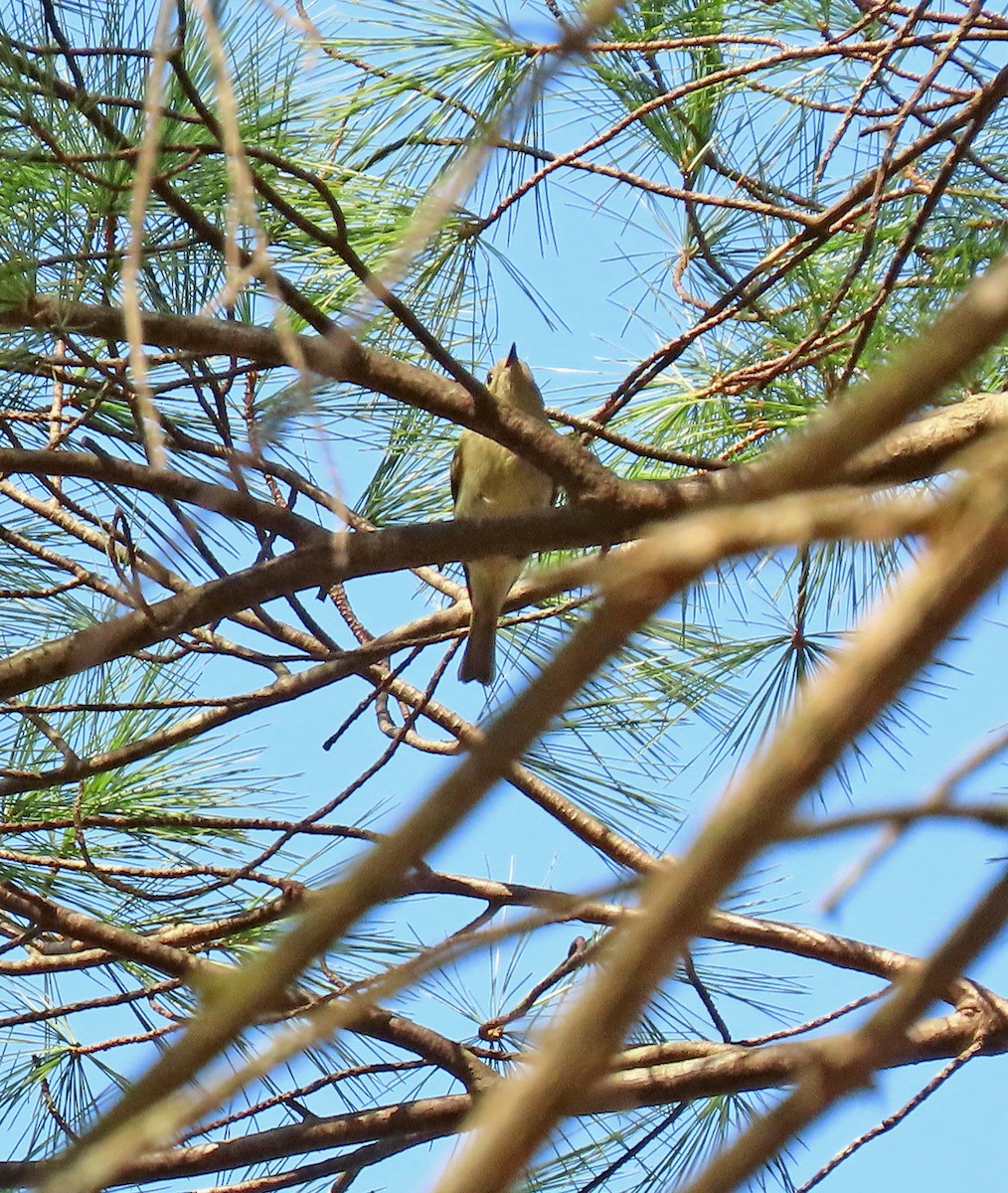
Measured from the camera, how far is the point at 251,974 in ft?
1.17

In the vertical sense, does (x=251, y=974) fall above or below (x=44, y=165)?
below

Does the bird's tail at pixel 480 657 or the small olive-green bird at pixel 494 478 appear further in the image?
the small olive-green bird at pixel 494 478

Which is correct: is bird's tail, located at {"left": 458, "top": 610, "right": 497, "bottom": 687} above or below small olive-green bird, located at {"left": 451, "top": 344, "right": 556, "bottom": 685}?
below

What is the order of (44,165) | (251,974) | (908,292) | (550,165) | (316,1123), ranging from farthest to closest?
(908,292) < (316,1123) < (550,165) < (44,165) < (251,974)

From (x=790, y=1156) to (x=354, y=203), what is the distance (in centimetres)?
164

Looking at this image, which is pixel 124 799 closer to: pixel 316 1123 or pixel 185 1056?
pixel 316 1123

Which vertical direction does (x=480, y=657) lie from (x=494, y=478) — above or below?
below

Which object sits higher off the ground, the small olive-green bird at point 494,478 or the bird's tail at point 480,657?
the small olive-green bird at point 494,478

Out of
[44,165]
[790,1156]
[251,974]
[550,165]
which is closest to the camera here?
[251,974]

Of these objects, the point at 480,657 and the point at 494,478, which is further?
the point at 494,478

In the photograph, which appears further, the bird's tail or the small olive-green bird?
the small olive-green bird

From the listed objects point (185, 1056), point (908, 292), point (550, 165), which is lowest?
point (185, 1056)

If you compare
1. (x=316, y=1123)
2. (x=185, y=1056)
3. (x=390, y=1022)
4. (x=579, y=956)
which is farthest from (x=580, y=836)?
(x=185, y=1056)

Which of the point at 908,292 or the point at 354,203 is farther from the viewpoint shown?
the point at 908,292
